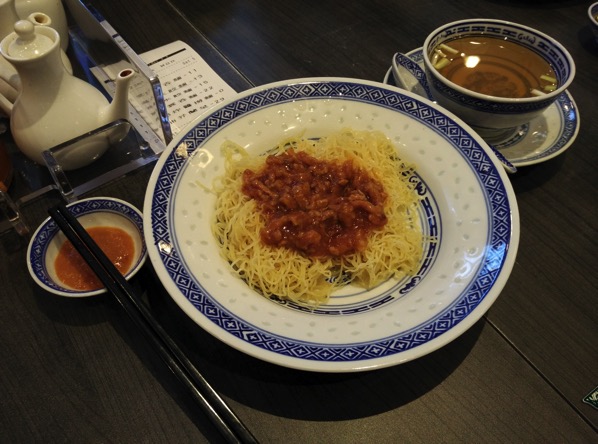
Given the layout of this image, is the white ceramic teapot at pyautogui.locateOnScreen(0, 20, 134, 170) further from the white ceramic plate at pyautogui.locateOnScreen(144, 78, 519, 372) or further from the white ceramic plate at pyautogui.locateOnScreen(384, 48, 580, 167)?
the white ceramic plate at pyautogui.locateOnScreen(384, 48, 580, 167)

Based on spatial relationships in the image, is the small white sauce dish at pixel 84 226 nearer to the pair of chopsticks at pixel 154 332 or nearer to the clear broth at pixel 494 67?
the pair of chopsticks at pixel 154 332

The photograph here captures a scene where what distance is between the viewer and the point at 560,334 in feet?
5.63

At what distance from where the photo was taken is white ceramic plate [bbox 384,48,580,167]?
2113 millimetres

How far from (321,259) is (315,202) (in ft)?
0.73

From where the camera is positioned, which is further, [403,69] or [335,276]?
[403,69]

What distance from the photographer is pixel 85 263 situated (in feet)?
5.91

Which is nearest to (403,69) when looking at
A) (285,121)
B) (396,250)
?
(285,121)

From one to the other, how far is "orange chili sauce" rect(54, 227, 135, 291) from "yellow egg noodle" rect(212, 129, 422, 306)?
38cm

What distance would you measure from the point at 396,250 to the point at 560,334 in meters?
0.67

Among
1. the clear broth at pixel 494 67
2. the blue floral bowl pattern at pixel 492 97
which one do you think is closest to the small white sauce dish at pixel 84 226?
the blue floral bowl pattern at pixel 492 97

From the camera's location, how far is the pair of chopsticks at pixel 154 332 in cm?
140

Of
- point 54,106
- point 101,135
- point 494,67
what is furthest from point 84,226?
point 494,67

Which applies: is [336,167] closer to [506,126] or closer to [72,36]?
[506,126]

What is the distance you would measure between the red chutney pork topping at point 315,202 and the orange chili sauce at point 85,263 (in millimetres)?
534
